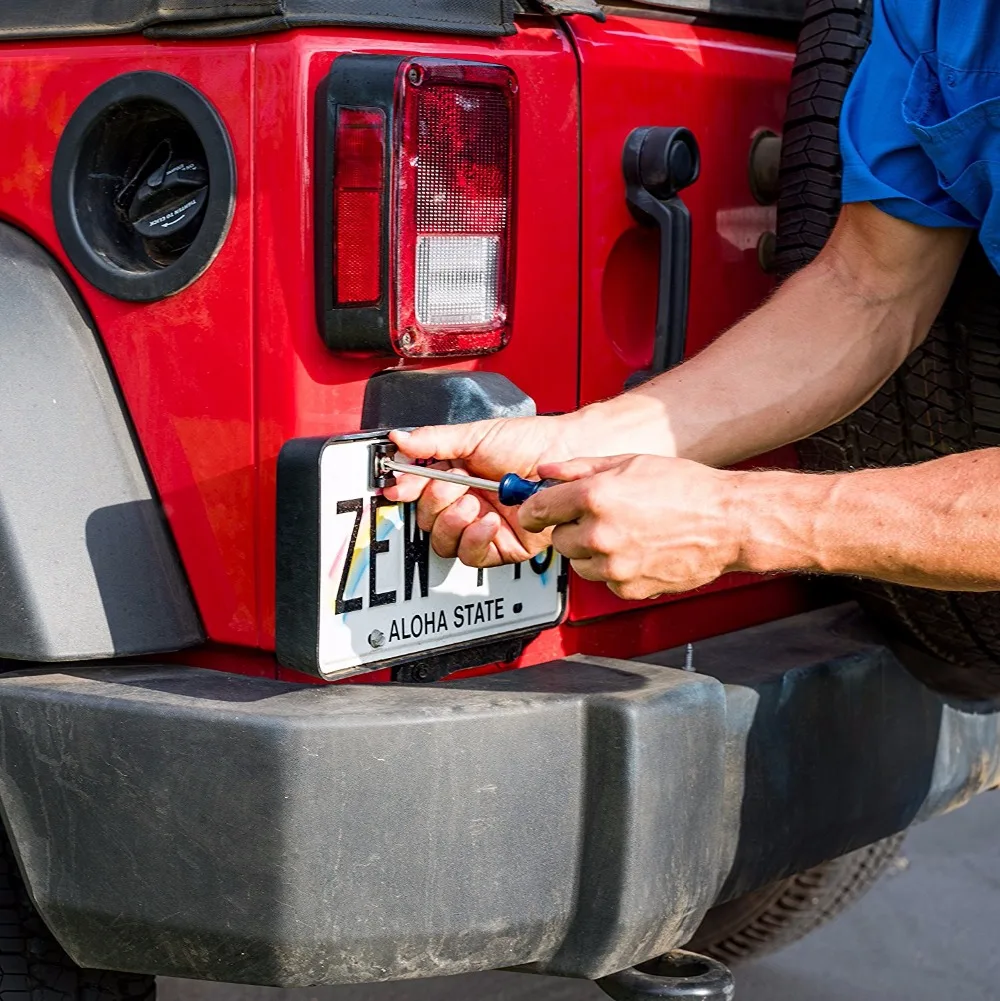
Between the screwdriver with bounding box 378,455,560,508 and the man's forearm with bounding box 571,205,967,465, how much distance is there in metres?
0.37

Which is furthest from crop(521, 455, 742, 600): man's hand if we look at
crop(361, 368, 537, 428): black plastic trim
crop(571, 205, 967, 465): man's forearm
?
crop(571, 205, 967, 465): man's forearm

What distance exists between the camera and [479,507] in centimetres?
179

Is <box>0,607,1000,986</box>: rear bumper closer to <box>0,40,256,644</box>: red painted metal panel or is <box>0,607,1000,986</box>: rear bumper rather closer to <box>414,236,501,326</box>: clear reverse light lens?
<box>0,40,256,644</box>: red painted metal panel

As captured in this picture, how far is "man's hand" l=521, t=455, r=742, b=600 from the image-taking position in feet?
5.44

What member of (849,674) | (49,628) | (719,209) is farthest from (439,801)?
(719,209)

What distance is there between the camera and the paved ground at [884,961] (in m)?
2.93

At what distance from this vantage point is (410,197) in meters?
1.72

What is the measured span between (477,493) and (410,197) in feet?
1.15

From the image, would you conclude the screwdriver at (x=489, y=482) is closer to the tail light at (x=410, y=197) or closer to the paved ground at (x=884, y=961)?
the tail light at (x=410, y=197)

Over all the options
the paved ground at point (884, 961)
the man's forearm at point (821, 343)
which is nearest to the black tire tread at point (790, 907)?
the paved ground at point (884, 961)

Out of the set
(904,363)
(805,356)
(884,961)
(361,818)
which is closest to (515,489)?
(361,818)

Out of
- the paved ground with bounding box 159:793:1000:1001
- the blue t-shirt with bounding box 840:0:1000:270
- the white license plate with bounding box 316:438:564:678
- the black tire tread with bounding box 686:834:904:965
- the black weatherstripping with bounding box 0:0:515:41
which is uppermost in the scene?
the black weatherstripping with bounding box 0:0:515:41

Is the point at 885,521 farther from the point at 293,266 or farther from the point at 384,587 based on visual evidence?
the point at 293,266

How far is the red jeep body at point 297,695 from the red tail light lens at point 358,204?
1.2 inches
